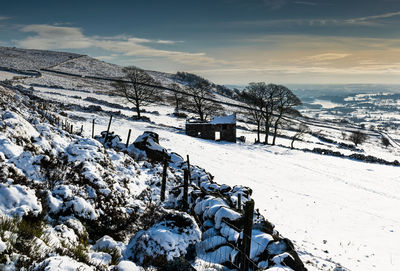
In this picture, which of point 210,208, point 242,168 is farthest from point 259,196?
point 210,208

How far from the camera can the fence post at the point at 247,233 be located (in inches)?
211

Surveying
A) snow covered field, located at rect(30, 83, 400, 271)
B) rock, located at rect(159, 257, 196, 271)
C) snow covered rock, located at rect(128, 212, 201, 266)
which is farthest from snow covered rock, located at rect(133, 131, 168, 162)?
rock, located at rect(159, 257, 196, 271)

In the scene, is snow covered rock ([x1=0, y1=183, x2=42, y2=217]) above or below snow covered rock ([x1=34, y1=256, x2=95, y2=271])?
above

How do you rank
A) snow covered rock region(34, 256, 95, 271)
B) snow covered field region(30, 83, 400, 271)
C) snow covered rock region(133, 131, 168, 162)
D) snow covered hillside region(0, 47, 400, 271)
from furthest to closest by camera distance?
snow covered rock region(133, 131, 168, 162) < snow covered field region(30, 83, 400, 271) < snow covered hillside region(0, 47, 400, 271) < snow covered rock region(34, 256, 95, 271)

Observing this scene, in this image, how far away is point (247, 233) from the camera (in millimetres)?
5555

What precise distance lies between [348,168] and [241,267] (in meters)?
27.5

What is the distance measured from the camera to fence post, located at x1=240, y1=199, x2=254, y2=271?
5.36 meters

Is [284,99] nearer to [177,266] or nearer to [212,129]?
[212,129]

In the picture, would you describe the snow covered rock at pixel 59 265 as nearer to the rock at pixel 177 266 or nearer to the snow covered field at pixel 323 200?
the rock at pixel 177 266

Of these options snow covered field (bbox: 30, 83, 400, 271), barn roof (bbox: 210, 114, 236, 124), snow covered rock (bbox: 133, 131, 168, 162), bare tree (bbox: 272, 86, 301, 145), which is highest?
bare tree (bbox: 272, 86, 301, 145)

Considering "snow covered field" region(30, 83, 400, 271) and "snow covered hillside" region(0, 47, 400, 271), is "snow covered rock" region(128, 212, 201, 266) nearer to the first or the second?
"snow covered hillside" region(0, 47, 400, 271)

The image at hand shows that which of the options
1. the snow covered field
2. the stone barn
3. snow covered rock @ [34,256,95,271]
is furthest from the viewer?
the stone barn

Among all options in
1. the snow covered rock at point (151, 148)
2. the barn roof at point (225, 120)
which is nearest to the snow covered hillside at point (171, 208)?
the snow covered rock at point (151, 148)

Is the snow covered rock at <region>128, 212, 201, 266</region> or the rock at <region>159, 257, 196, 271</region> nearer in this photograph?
the rock at <region>159, 257, 196, 271</region>
